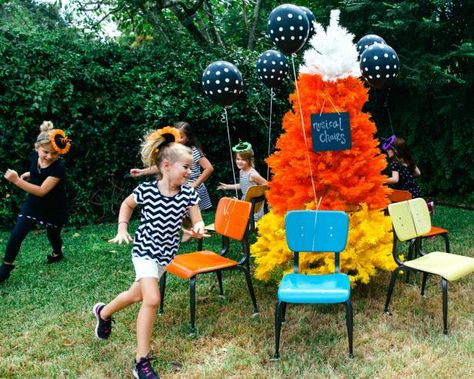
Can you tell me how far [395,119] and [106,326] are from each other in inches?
332

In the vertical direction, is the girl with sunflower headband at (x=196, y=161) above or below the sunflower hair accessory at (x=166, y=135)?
below

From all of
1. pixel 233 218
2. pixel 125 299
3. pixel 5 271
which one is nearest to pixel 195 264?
pixel 233 218

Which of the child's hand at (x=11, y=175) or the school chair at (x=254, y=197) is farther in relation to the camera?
the school chair at (x=254, y=197)

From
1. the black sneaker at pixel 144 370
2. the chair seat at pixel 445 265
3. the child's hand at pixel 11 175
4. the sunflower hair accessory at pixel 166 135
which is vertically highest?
the sunflower hair accessory at pixel 166 135

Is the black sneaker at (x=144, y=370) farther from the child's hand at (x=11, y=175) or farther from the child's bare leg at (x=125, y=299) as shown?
the child's hand at (x=11, y=175)

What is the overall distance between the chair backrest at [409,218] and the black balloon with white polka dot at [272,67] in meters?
2.25

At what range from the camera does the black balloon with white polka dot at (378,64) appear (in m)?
4.78

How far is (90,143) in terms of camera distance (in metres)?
8.48

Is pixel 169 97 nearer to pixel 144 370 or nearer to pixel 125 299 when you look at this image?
pixel 125 299

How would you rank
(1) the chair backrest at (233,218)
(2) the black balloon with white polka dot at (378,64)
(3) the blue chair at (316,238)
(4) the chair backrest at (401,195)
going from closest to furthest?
(3) the blue chair at (316,238) → (1) the chair backrest at (233,218) → (2) the black balloon with white polka dot at (378,64) → (4) the chair backrest at (401,195)

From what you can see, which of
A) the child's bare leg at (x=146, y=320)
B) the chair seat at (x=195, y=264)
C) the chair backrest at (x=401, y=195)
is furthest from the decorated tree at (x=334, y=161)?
the child's bare leg at (x=146, y=320)

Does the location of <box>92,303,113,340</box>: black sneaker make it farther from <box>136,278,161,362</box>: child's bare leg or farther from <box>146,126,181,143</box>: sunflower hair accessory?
<box>146,126,181,143</box>: sunflower hair accessory

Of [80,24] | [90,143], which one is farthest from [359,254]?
[80,24]

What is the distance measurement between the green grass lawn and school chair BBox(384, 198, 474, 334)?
0.98 ft
